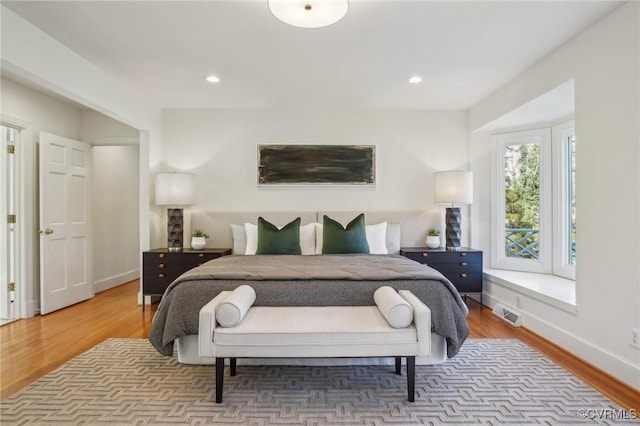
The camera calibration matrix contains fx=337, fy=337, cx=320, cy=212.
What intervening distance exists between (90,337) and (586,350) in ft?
13.6

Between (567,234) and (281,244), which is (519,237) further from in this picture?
(281,244)

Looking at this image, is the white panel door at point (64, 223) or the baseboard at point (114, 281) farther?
the baseboard at point (114, 281)

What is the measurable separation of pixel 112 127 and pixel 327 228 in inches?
126

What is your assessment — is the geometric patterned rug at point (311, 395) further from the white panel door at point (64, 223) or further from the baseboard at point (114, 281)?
the baseboard at point (114, 281)

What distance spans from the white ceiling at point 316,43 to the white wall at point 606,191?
215 millimetres

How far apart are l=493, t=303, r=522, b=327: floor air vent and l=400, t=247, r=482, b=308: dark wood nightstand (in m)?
0.31

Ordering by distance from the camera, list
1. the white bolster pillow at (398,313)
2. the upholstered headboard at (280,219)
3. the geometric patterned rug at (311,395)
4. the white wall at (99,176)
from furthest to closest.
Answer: the upholstered headboard at (280,219)
the white wall at (99,176)
the white bolster pillow at (398,313)
the geometric patterned rug at (311,395)

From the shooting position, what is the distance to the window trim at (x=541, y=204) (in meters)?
3.91

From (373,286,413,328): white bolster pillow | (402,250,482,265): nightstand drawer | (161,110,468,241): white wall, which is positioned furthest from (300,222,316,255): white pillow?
(373,286,413,328): white bolster pillow

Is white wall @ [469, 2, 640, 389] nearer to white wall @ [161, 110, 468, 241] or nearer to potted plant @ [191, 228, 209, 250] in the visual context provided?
white wall @ [161, 110, 468, 241]

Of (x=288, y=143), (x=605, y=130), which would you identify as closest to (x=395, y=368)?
(x=605, y=130)

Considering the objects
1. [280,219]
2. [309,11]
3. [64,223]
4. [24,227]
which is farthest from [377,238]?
[24,227]

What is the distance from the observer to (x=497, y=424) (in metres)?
1.80

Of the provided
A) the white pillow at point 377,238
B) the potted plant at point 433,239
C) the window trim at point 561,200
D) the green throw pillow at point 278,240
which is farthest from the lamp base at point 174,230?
the window trim at point 561,200
